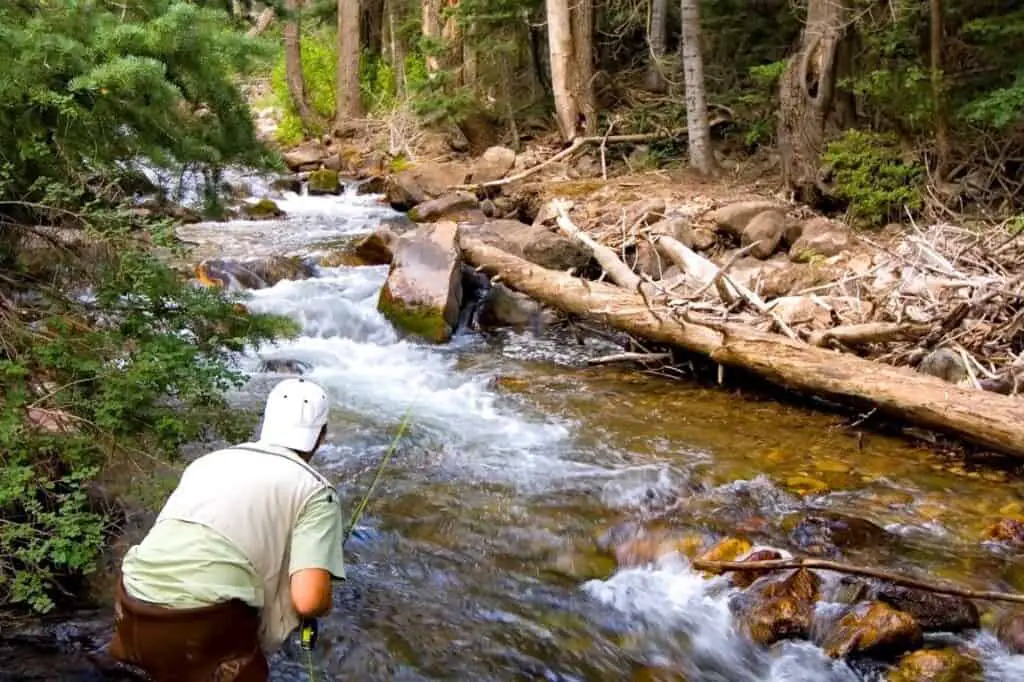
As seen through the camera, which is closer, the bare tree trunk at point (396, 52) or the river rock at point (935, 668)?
the river rock at point (935, 668)

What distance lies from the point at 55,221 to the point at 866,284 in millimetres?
6819

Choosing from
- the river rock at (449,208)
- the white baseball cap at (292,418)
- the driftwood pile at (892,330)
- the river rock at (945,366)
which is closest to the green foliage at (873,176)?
the driftwood pile at (892,330)

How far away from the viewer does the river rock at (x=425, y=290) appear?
994 cm

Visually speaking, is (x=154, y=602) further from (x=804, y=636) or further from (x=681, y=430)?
(x=681, y=430)

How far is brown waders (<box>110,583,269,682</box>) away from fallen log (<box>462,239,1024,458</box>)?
4.93 m

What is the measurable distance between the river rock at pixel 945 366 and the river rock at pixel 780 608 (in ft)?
8.80

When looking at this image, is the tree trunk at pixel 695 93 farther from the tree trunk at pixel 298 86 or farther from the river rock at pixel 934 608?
the tree trunk at pixel 298 86

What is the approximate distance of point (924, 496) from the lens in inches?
229

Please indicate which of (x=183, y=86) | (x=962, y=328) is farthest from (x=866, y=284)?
(x=183, y=86)

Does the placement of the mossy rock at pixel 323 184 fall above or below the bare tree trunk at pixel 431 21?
Result: below

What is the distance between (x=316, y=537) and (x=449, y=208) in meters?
12.2

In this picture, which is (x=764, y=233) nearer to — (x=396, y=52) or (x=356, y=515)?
(x=356, y=515)

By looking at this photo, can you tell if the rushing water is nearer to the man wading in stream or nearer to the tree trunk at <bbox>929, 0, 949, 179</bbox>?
the man wading in stream

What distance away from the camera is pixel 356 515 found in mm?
5480
